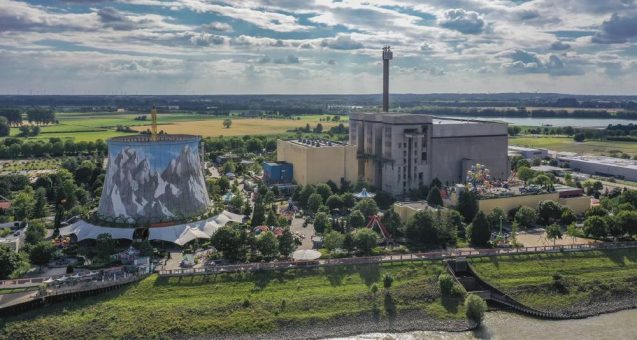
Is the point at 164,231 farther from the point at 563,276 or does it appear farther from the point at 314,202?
the point at 563,276

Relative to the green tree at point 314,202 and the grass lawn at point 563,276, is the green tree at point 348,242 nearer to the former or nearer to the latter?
the grass lawn at point 563,276

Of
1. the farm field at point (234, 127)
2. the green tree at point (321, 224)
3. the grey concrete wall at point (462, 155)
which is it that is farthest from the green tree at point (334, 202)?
Result: the farm field at point (234, 127)

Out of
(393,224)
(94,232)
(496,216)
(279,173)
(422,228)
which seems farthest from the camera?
(279,173)

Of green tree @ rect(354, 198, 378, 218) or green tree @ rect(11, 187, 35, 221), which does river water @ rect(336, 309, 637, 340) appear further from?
green tree @ rect(11, 187, 35, 221)

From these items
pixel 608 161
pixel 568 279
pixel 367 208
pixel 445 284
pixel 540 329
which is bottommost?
pixel 540 329

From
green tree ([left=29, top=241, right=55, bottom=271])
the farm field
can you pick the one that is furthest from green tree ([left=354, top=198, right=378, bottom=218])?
the farm field

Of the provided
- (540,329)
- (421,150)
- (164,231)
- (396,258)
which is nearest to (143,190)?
(164,231)

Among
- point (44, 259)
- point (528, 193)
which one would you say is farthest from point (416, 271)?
point (44, 259)
